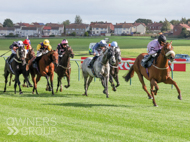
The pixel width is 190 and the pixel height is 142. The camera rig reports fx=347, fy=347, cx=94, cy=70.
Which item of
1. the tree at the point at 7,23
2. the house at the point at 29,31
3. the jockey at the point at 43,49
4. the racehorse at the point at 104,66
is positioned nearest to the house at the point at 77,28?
the house at the point at 29,31

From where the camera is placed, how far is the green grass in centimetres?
640

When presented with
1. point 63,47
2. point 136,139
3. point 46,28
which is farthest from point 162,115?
point 46,28

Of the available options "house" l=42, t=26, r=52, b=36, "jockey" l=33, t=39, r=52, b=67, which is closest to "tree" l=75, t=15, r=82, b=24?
"house" l=42, t=26, r=52, b=36

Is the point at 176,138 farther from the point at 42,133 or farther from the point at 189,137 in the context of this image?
the point at 42,133

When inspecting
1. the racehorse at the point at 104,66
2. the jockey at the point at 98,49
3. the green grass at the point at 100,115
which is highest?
the jockey at the point at 98,49

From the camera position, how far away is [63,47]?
13.6 meters

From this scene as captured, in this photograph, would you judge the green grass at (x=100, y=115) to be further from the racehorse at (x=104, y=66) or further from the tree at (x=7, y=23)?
the tree at (x=7, y=23)

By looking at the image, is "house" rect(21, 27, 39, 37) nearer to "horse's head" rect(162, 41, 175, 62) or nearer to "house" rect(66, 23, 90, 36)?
"house" rect(66, 23, 90, 36)

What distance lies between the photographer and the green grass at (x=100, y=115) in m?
6.40

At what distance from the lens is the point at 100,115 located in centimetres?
831

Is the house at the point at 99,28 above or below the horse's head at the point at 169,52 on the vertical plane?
above

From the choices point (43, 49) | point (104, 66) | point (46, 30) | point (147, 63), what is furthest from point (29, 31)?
point (147, 63)

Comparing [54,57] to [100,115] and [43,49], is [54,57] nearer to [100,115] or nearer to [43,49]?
[43,49]

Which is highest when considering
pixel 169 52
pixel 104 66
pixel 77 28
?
pixel 77 28
